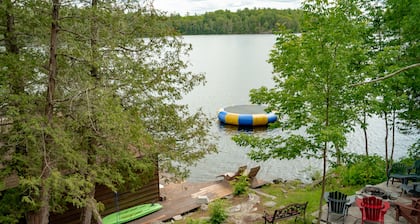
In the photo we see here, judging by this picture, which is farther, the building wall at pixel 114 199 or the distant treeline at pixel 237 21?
the distant treeline at pixel 237 21

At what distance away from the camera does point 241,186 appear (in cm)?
1243

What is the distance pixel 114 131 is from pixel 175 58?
8.22ft

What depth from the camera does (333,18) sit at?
6.57m

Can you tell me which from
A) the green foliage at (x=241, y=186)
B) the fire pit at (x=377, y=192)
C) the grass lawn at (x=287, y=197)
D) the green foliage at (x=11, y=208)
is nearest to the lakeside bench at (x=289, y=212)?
the grass lawn at (x=287, y=197)

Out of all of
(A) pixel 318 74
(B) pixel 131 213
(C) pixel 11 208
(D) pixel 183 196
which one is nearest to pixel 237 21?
(D) pixel 183 196

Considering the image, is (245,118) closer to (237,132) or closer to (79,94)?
(237,132)

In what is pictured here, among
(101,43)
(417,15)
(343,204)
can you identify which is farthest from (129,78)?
(417,15)

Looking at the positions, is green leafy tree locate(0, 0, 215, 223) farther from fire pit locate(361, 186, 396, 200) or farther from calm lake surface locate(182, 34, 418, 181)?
fire pit locate(361, 186, 396, 200)

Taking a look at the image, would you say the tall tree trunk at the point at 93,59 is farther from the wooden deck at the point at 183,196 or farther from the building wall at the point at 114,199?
the wooden deck at the point at 183,196

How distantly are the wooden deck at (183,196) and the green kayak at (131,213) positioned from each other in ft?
0.45

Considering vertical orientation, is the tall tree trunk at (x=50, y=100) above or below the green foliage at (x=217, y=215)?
above

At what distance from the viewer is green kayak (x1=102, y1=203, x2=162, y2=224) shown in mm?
10070

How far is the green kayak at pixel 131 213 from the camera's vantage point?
10070 millimetres

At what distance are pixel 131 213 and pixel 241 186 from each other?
4.05 metres
